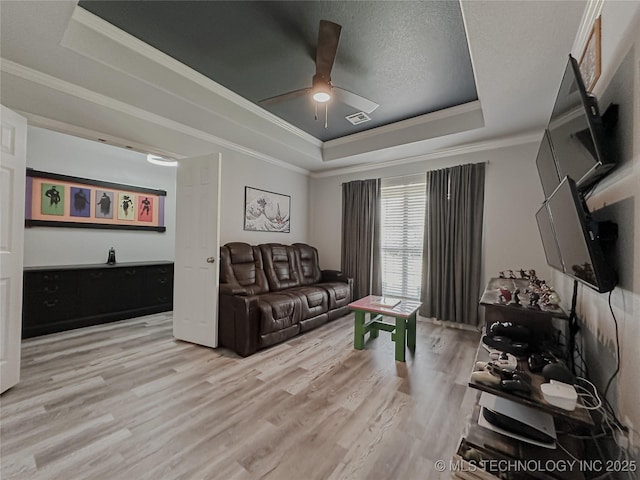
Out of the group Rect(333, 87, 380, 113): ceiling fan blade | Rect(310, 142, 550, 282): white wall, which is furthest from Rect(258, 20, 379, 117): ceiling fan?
Rect(310, 142, 550, 282): white wall

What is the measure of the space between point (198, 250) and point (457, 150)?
3.72 m

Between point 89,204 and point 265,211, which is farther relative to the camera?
point 265,211

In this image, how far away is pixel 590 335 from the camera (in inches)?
62.5

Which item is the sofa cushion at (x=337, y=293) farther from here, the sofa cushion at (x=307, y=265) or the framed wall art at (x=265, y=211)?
the framed wall art at (x=265, y=211)

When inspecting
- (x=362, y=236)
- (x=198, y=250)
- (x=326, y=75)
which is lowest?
(x=198, y=250)

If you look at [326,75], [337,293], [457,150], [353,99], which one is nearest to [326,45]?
[326,75]

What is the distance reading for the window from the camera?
4.15 m

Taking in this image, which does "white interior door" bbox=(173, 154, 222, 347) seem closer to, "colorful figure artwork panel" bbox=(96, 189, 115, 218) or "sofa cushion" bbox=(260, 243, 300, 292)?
"sofa cushion" bbox=(260, 243, 300, 292)

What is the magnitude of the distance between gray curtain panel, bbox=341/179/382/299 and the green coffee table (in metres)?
1.29

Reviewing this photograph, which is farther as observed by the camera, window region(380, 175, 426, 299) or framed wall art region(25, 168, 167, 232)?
window region(380, 175, 426, 299)

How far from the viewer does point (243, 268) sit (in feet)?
11.9

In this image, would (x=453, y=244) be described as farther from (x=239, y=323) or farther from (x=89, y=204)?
(x=89, y=204)

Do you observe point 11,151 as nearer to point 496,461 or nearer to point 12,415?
point 12,415

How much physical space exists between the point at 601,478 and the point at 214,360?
8.93 feet
